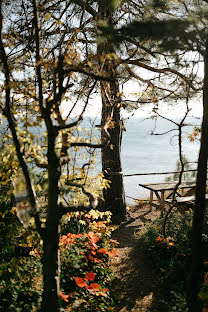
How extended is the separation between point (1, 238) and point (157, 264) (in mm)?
2598

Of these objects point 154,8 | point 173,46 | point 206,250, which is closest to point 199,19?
point 173,46

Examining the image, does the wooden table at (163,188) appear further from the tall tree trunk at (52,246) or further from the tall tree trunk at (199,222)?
the tall tree trunk at (52,246)

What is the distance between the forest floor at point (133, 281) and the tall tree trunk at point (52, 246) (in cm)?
114

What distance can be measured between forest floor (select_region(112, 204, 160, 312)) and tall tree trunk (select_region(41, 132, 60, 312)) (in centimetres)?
114

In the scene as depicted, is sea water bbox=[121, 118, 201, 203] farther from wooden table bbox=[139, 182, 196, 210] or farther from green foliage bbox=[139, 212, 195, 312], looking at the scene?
green foliage bbox=[139, 212, 195, 312]

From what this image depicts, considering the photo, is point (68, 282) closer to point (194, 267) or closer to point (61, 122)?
point (194, 267)

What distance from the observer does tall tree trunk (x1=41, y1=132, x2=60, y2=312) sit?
2932 mm

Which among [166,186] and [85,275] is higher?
[166,186]

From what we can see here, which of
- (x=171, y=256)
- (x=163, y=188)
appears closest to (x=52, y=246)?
(x=171, y=256)

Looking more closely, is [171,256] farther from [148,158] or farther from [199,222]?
[148,158]

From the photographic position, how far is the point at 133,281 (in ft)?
14.9

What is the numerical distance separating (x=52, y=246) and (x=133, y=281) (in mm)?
2151

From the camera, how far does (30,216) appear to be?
290cm

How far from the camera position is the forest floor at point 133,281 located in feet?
12.8
